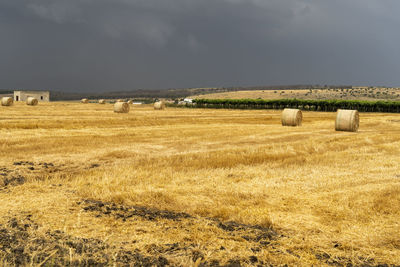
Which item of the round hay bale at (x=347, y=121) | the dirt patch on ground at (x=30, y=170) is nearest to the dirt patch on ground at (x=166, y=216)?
the dirt patch on ground at (x=30, y=170)

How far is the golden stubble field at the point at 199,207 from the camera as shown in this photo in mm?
5961

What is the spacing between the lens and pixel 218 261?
5695mm

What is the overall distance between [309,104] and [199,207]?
69631mm

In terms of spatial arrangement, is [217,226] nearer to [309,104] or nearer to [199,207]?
[199,207]

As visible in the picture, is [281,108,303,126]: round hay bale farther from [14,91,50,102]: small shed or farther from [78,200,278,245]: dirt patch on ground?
[14,91,50,102]: small shed

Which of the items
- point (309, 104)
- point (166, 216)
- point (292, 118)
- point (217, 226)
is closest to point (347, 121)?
point (292, 118)

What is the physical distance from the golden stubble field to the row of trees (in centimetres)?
5733

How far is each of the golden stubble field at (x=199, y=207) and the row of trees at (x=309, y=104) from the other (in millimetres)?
57334

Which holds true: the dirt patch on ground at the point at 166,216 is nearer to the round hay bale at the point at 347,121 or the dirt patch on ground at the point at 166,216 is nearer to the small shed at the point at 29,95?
the round hay bale at the point at 347,121

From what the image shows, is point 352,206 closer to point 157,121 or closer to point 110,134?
point 110,134

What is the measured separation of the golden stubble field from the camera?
596 centimetres

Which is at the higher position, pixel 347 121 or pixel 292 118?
pixel 347 121

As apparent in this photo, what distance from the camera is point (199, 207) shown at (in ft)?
27.6

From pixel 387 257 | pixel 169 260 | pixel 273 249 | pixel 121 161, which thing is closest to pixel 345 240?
pixel 387 257
